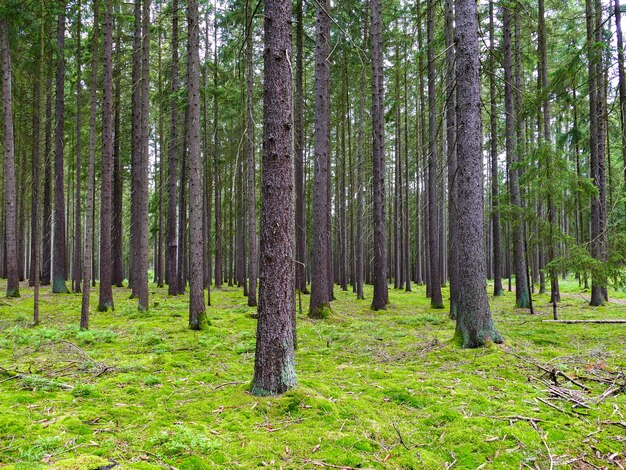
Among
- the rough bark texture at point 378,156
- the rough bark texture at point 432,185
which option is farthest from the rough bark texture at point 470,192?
the rough bark texture at point 432,185

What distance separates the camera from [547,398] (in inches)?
179

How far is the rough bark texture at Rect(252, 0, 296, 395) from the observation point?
4.43 metres

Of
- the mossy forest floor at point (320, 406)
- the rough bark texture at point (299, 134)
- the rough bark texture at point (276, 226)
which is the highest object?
the rough bark texture at point (299, 134)

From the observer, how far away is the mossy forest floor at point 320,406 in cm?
330

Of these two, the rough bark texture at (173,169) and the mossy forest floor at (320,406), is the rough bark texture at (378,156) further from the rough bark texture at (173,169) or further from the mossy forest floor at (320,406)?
the rough bark texture at (173,169)

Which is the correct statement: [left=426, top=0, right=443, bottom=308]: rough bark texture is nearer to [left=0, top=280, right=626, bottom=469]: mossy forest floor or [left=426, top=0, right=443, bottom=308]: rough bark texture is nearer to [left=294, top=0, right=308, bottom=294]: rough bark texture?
[left=294, top=0, right=308, bottom=294]: rough bark texture

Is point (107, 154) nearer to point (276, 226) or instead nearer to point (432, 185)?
point (276, 226)

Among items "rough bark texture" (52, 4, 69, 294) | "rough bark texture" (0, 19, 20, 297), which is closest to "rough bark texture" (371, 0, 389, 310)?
"rough bark texture" (0, 19, 20, 297)

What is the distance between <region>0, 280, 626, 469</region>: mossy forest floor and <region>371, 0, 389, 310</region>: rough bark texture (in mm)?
6801

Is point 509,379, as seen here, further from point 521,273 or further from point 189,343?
point 521,273

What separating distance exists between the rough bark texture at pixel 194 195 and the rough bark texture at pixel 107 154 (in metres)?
2.47

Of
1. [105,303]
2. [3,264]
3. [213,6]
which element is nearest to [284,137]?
[105,303]

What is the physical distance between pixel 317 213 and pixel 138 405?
8.31 metres

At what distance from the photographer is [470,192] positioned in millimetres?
6973
